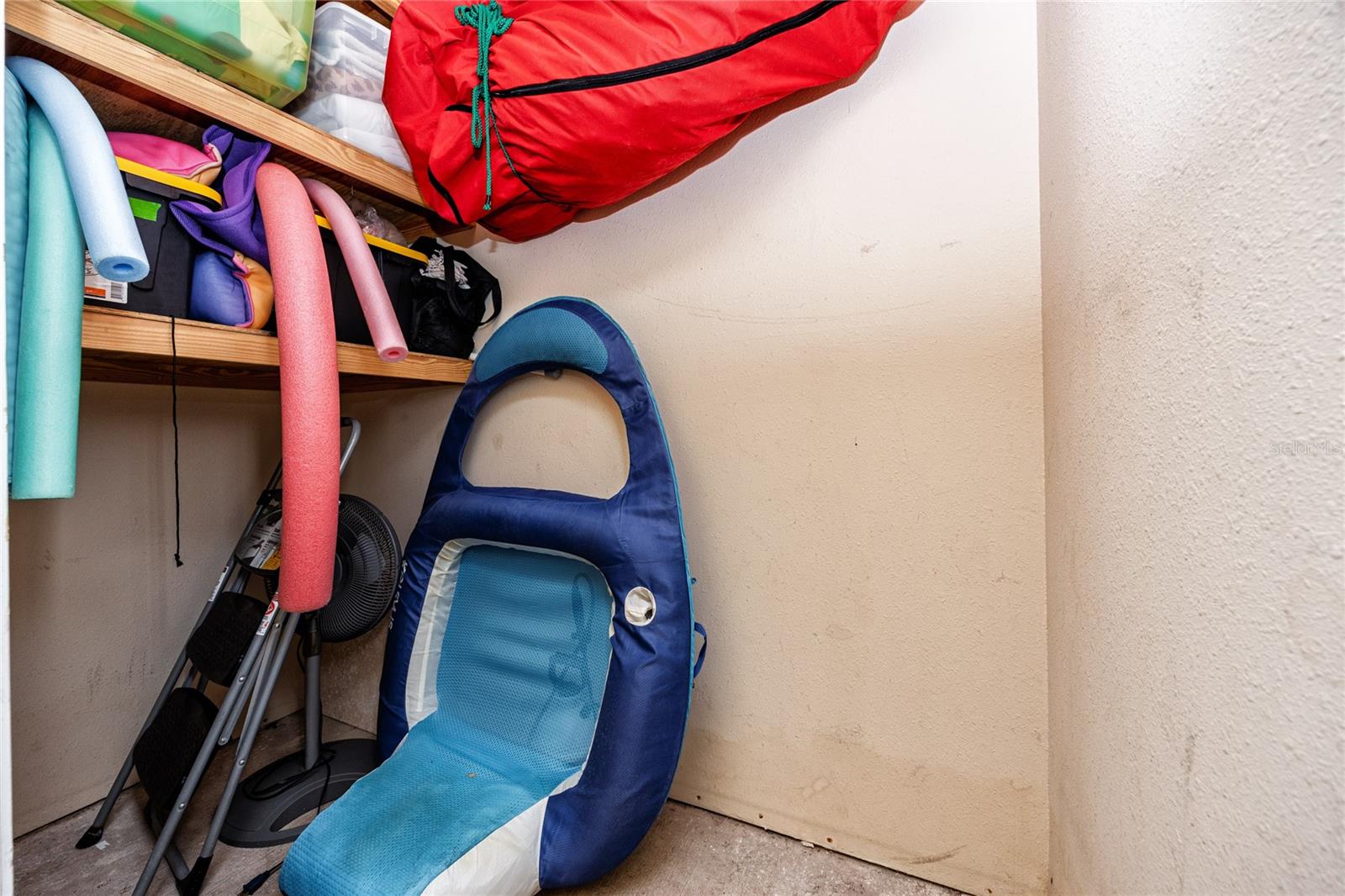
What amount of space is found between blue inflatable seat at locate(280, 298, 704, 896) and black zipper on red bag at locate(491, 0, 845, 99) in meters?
0.35

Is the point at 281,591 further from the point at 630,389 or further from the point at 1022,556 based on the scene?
the point at 1022,556

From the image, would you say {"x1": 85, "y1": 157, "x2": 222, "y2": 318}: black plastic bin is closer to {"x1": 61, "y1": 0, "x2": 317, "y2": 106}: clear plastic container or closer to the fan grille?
{"x1": 61, "y1": 0, "x2": 317, "y2": 106}: clear plastic container

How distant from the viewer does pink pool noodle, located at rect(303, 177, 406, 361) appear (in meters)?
0.98

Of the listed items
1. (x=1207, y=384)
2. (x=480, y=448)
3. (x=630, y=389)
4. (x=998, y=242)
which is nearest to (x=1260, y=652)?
(x=1207, y=384)

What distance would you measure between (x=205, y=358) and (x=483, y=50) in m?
0.69

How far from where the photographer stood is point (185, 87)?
830 mm

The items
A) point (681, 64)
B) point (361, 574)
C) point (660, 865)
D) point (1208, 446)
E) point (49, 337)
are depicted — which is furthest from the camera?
point (361, 574)

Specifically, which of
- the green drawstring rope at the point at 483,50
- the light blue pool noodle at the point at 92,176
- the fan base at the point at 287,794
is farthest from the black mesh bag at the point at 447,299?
the fan base at the point at 287,794

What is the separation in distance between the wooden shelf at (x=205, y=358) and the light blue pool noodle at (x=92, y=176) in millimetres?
135

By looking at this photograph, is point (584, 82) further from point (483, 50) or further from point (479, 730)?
point (479, 730)

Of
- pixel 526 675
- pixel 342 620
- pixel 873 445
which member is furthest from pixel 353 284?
pixel 873 445

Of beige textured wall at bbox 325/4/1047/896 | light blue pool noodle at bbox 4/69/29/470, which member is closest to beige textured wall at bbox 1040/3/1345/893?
beige textured wall at bbox 325/4/1047/896

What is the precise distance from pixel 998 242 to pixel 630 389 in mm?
618

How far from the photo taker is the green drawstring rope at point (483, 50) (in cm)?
96
